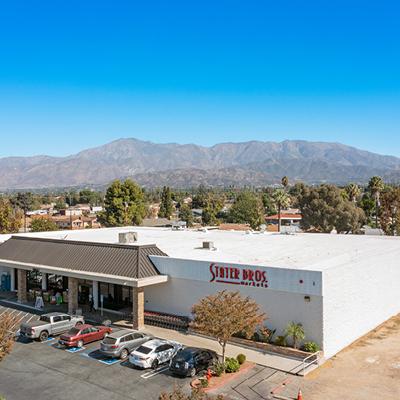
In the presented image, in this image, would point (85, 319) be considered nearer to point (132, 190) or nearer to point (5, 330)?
point (5, 330)

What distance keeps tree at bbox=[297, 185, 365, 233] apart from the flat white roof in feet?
109

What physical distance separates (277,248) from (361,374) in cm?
1537

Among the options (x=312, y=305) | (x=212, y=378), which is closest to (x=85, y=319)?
(x=212, y=378)

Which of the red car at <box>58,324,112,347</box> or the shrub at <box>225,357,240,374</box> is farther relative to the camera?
the red car at <box>58,324,112,347</box>

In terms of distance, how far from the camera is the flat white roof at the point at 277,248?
32375 millimetres

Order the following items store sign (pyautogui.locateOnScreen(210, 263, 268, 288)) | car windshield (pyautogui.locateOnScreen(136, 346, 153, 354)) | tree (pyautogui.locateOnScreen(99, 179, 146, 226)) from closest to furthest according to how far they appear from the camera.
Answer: car windshield (pyautogui.locateOnScreen(136, 346, 153, 354)) → store sign (pyautogui.locateOnScreen(210, 263, 268, 288)) → tree (pyautogui.locateOnScreen(99, 179, 146, 226))

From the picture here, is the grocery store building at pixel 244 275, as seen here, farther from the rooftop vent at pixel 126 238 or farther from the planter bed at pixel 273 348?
the planter bed at pixel 273 348

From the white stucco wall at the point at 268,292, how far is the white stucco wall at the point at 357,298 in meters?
0.66

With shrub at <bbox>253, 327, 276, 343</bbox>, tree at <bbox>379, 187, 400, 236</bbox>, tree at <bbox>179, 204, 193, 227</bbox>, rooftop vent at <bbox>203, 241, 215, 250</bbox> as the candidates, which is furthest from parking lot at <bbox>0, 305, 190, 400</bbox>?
tree at <bbox>179, 204, 193, 227</bbox>

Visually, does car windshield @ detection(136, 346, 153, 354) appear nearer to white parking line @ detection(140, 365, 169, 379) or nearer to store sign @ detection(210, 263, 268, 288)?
white parking line @ detection(140, 365, 169, 379)

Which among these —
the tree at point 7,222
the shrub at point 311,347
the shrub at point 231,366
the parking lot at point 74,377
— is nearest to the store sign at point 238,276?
the shrub at point 311,347

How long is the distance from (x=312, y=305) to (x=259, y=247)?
12288 mm

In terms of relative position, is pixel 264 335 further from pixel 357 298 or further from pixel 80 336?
pixel 80 336

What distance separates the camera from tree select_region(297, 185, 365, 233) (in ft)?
262
